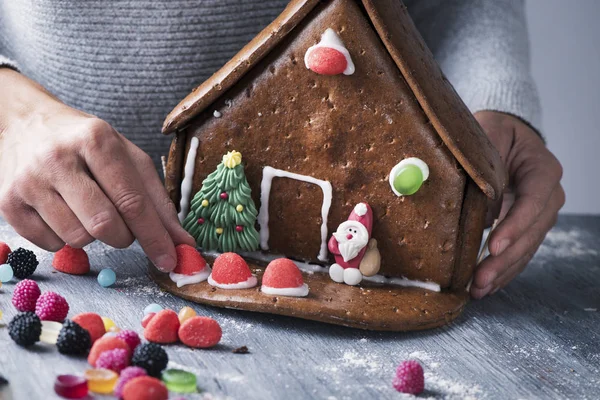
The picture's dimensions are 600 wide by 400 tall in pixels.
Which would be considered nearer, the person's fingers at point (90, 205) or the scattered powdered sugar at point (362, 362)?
the scattered powdered sugar at point (362, 362)

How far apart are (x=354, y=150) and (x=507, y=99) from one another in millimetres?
572

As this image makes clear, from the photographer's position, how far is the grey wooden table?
4.02ft

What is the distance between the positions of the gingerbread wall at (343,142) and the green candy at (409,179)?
29 mm

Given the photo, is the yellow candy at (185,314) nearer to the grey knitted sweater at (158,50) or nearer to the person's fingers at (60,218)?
the person's fingers at (60,218)

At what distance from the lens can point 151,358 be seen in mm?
1199

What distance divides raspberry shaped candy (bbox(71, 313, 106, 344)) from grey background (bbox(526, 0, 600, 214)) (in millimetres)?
2137

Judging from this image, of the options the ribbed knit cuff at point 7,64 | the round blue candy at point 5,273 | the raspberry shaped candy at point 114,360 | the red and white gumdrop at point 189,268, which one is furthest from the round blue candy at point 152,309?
the ribbed knit cuff at point 7,64

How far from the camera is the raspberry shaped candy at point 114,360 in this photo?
3.93 feet

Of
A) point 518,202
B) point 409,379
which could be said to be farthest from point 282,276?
point 518,202

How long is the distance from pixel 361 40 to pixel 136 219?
0.55 m

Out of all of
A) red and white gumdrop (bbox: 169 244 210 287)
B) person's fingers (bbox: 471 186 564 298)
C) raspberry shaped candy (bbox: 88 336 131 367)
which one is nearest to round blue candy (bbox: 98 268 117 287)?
red and white gumdrop (bbox: 169 244 210 287)

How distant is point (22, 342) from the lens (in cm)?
127

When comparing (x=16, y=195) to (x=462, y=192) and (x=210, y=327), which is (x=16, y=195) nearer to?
(x=210, y=327)

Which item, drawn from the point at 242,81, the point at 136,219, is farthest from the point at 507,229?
the point at 136,219
